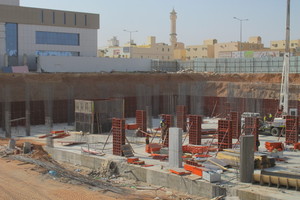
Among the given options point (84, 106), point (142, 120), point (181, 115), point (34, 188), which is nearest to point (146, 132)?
point (142, 120)

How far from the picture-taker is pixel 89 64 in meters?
40.2

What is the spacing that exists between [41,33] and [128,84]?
450 inches

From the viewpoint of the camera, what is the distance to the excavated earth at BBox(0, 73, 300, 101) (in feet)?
98.2

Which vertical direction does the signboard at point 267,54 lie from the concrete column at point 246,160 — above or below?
above

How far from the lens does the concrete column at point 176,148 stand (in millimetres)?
15375

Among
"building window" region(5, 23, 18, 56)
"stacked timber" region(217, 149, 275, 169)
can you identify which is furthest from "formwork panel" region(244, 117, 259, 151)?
"building window" region(5, 23, 18, 56)

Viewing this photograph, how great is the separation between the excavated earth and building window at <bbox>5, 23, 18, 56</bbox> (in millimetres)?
7876

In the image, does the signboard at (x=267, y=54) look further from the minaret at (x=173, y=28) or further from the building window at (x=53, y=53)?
the minaret at (x=173, y=28)

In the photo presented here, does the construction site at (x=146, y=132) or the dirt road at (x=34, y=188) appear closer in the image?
the dirt road at (x=34, y=188)

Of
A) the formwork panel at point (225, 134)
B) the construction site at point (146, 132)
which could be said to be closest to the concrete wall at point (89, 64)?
the construction site at point (146, 132)

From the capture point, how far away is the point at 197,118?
20891mm

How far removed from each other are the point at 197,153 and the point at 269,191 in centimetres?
588

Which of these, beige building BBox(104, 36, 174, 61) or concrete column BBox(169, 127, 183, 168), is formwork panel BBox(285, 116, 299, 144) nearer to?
concrete column BBox(169, 127, 183, 168)

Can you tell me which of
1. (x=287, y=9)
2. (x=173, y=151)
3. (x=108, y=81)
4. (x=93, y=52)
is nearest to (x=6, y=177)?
(x=173, y=151)
